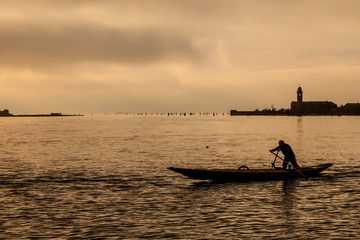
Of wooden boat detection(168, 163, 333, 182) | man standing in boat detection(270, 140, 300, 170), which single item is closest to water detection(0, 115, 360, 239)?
→ wooden boat detection(168, 163, 333, 182)

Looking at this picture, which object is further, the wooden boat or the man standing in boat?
the man standing in boat

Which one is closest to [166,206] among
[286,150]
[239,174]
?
[239,174]

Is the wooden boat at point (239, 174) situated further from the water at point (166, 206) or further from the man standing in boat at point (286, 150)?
the man standing in boat at point (286, 150)

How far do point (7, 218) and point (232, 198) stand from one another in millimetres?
11801

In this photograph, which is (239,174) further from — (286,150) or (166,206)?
(166,206)

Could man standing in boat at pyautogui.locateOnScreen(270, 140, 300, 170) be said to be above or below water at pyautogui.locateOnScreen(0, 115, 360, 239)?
above

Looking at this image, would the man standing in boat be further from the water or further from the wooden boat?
the water

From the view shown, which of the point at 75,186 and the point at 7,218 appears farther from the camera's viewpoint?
the point at 75,186

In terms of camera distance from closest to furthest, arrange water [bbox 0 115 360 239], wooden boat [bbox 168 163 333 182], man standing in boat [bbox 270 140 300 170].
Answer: water [bbox 0 115 360 239] < wooden boat [bbox 168 163 333 182] < man standing in boat [bbox 270 140 300 170]

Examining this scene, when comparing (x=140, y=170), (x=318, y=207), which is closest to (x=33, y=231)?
(x=318, y=207)

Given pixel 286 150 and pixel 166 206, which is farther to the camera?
pixel 286 150

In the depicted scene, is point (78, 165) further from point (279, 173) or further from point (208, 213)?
point (208, 213)

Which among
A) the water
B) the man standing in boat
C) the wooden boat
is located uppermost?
the man standing in boat

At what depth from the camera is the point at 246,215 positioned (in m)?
21.4
